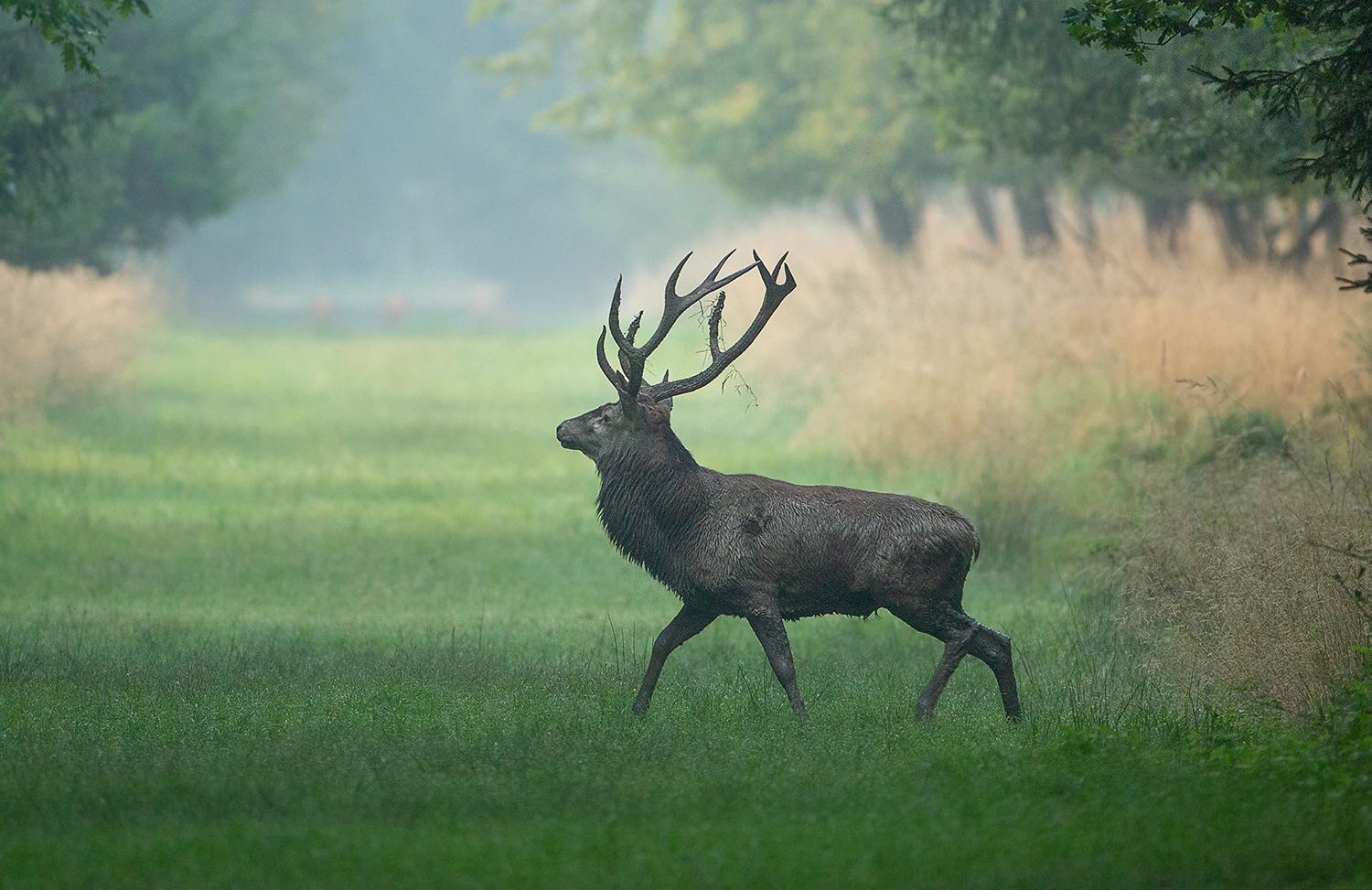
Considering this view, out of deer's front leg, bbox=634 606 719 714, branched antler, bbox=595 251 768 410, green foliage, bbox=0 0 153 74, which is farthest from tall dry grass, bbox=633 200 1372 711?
green foliage, bbox=0 0 153 74

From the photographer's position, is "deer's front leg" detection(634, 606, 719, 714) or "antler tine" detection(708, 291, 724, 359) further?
"antler tine" detection(708, 291, 724, 359)

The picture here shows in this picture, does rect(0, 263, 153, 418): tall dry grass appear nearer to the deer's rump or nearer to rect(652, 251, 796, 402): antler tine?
rect(652, 251, 796, 402): antler tine

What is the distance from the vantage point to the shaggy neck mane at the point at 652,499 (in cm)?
973

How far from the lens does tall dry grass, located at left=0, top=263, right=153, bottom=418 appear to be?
977 inches

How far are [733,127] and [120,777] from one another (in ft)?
96.8

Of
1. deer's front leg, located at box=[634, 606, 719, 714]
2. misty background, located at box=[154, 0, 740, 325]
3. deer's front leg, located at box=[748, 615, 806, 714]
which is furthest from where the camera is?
misty background, located at box=[154, 0, 740, 325]

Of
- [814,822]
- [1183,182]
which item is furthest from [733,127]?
[814,822]

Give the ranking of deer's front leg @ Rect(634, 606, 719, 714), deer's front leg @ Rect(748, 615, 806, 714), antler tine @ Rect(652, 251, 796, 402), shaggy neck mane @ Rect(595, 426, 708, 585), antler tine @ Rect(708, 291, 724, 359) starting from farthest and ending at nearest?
antler tine @ Rect(708, 291, 724, 359)
antler tine @ Rect(652, 251, 796, 402)
shaggy neck mane @ Rect(595, 426, 708, 585)
deer's front leg @ Rect(634, 606, 719, 714)
deer's front leg @ Rect(748, 615, 806, 714)

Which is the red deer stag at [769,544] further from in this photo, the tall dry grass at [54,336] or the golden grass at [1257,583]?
the tall dry grass at [54,336]

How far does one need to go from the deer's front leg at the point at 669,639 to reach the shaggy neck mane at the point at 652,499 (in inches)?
9.7

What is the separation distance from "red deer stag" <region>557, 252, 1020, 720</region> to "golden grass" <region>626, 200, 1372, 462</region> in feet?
23.8

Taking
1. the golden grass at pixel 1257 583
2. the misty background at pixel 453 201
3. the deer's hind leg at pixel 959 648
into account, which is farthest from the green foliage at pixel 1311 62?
the misty background at pixel 453 201

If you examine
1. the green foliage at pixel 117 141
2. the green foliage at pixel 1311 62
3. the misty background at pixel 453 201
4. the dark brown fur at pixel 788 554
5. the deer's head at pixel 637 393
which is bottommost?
the dark brown fur at pixel 788 554

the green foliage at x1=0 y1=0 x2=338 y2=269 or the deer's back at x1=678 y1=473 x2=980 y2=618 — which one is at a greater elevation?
the green foliage at x1=0 y1=0 x2=338 y2=269
